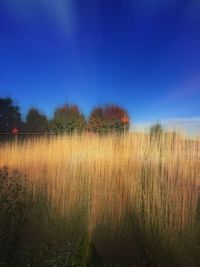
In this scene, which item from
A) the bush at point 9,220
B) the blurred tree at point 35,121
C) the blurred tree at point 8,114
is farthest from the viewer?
the blurred tree at point 8,114

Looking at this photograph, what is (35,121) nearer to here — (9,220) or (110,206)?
(110,206)

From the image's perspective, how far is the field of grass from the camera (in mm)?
2754

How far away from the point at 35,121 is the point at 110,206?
10893mm

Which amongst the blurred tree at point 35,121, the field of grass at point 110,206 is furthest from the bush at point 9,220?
the blurred tree at point 35,121

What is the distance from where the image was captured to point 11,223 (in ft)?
9.75

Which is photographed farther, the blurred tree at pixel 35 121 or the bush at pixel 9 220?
the blurred tree at pixel 35 121

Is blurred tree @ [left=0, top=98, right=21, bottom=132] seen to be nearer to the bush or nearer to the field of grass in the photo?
the field of grass

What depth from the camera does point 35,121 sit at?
13773 millimetres

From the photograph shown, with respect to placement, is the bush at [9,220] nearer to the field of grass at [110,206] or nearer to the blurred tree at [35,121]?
the field of grass at [110,206]

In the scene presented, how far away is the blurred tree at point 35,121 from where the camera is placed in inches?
501

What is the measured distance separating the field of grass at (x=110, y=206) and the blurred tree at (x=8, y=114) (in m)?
9.54

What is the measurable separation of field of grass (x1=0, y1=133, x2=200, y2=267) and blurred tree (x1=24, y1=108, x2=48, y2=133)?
839cm

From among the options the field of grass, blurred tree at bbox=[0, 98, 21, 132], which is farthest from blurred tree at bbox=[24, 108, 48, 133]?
the field of grass

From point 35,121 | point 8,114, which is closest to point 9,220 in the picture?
point 35,121
